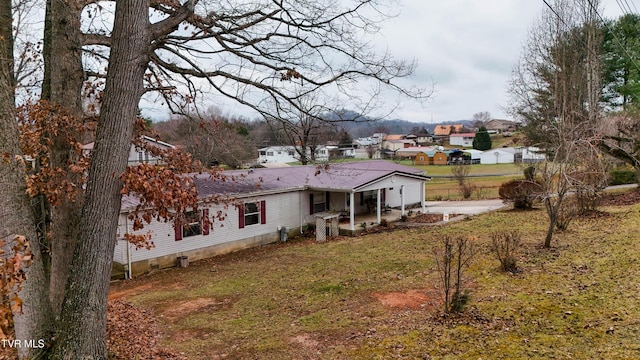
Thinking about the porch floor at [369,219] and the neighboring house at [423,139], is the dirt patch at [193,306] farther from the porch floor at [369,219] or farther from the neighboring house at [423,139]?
the neighboring house at [423,139]

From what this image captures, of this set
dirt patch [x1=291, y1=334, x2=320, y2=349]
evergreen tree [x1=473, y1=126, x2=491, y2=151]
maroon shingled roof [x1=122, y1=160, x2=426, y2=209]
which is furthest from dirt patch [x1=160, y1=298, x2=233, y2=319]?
evergreen tree [x1=473, y1=126, x2=491, y2=151]

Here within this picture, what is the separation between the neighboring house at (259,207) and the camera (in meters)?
13.9

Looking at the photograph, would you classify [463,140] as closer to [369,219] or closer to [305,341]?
[369,219]

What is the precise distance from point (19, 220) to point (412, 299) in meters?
7.21

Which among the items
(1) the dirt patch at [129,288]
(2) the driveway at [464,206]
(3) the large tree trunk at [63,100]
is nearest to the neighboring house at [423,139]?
(2) the driveway at [464,206]

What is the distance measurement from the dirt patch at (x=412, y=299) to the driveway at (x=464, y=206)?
13144 mm

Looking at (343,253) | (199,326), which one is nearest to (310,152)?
(199,326)

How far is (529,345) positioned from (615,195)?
725 inches

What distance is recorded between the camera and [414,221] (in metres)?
20.5

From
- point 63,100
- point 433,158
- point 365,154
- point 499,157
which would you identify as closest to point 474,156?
point 499,157

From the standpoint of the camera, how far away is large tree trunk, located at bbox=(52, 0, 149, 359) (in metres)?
4.30

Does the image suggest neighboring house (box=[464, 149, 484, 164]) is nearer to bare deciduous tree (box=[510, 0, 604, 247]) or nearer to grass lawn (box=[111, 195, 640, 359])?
bare deciduous tree (box=[510, 0, 604, 247])

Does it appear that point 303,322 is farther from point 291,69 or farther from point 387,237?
point 387,237

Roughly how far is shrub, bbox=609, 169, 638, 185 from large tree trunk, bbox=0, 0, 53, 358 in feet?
101
